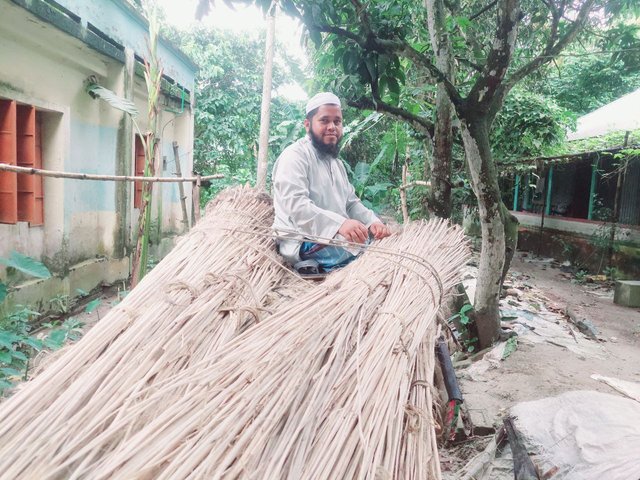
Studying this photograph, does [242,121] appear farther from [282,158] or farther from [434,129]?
[282,158]

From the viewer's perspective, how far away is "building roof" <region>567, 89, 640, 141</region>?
7520 mm

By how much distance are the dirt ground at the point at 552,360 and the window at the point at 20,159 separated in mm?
3812

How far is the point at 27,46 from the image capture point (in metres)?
4.02

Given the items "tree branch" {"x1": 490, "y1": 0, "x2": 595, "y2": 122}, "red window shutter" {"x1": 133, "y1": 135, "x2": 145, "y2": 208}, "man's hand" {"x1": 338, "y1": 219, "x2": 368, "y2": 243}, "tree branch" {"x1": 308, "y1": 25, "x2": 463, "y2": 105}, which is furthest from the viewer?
"red window shutter" {"x1": 133, "y1": 135, "x2": 145, "y2": 208}

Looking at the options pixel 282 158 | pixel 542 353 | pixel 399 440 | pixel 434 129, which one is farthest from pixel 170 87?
pixel 399 440

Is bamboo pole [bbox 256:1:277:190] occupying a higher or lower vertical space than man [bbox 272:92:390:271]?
higher

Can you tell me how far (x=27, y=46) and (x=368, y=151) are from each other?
7.94 meters

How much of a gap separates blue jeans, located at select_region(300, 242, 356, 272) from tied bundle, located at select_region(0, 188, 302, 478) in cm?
36

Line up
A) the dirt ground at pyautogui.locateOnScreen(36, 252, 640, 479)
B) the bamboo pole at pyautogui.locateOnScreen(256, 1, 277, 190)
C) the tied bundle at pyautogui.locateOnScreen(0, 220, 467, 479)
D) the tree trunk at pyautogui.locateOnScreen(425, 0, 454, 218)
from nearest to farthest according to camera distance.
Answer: the tied bundle at pyautogui.locateOnScreen(0, 220, 467, 479) < the dirt ground at pyautogui.locateOnScreen(36, 252, 640, 479) < the tree trunk at pyautogui.locateOnScreen(425, 0, 454, 218) < the bamboo pole at pyautogui.locateOnScreen(256, 1, 277, 190)

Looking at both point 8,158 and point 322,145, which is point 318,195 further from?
point 8,158

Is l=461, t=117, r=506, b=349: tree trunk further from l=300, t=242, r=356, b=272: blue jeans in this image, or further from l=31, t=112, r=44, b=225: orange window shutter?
l=31, t=112, r=44, b=225: orange window shutter

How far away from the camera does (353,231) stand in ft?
6.39

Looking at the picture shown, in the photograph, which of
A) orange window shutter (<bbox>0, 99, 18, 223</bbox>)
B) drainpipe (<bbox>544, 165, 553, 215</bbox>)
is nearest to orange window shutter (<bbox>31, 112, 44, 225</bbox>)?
orange window shutter (<bbox>0, 99, 18, 223</bbox>)

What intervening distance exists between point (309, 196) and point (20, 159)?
3.18 metres
